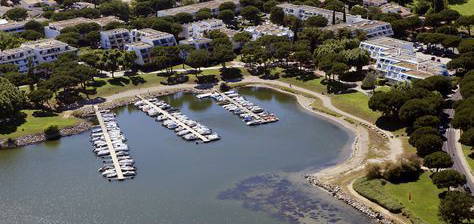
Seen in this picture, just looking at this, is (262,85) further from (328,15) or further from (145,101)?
(328,15)

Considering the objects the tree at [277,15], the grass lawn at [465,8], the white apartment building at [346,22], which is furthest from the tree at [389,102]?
the grass lawn at [465,8]

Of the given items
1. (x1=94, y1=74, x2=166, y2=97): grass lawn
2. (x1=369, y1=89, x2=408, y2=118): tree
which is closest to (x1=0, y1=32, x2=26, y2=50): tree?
(x1=94, y1=74, x2=166, y2=97): grass lawn

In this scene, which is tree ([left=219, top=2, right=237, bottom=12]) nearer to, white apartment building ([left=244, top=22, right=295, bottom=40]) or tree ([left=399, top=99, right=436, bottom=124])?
white apartment building ([left=244, top=22, right=295, bottom=40])

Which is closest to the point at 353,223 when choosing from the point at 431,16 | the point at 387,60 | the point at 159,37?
the point at 387,60

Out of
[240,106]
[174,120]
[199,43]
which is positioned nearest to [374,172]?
[240,106]

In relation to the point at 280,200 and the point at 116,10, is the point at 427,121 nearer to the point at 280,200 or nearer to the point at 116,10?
the point at 280,200
